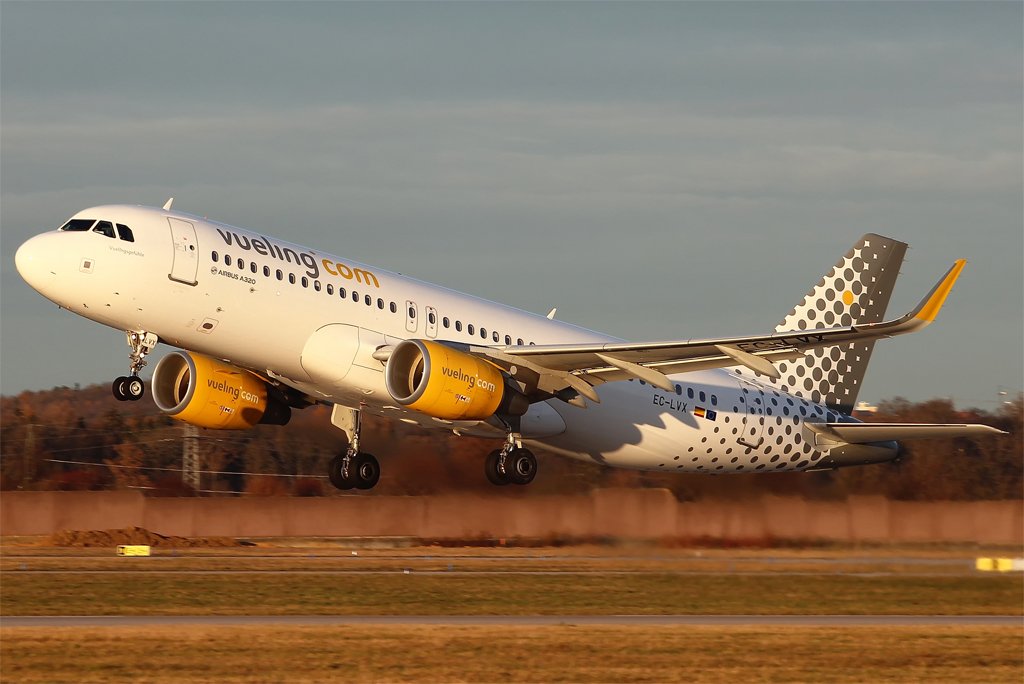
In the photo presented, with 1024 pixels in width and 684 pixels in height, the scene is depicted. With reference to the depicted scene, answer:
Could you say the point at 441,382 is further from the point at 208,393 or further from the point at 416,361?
the point at 208,393

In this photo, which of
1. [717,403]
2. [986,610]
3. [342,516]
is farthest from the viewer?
[342,516]

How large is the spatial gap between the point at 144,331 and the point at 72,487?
35600mm

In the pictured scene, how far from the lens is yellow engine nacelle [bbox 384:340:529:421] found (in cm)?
3081

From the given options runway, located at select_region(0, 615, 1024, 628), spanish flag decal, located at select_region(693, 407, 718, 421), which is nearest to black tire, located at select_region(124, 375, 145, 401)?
runway, located at select_region(0, 615, 1024, 628)

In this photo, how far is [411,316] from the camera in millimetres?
32719

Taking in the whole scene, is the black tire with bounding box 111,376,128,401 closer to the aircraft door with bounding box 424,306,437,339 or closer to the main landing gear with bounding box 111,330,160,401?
the main landing gear with bounding box 111,330,160,401

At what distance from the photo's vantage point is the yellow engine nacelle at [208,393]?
115ft

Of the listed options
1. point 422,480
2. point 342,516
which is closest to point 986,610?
point 422,480

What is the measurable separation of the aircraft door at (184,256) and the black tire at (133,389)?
2.68m

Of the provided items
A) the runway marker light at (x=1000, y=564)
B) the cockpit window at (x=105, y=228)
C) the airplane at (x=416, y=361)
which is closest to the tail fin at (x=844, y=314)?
the airplane at (x=416, y=361)

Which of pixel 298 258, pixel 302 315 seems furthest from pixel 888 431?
pixel 298 258

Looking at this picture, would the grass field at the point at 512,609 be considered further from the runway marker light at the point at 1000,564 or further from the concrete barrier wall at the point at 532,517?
the concrete barrier wall at the point at 532,517

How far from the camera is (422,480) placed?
44125 millimetres

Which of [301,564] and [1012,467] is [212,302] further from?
[1012,467]
